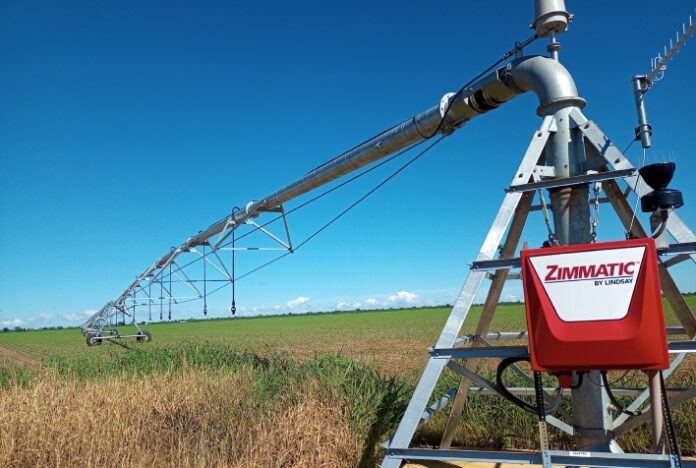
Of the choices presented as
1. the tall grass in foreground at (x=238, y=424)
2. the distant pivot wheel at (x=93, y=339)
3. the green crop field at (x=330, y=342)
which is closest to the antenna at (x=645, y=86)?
the tall grass in foreground at (x=238, y=424)

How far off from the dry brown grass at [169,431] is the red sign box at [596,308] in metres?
2.34

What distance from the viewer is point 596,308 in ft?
9.73

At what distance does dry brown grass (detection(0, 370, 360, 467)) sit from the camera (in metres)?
4.36

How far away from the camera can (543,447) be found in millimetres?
3170

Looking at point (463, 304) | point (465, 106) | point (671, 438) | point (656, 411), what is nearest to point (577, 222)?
point (463, 304)

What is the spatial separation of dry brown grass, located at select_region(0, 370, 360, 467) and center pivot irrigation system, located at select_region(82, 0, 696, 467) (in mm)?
1161

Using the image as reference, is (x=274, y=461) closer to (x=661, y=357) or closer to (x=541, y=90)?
(x=661, y=357)

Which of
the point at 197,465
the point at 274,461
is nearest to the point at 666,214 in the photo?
the point at 274,461

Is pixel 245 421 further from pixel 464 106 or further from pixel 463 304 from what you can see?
pixel 464 106

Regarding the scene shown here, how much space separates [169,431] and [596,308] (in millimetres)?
4070

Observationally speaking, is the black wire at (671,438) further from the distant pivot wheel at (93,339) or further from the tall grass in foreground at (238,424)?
the distant pivot wheel at (93,339)

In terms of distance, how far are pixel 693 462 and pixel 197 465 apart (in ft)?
11.3

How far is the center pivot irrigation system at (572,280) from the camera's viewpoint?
2930 mm

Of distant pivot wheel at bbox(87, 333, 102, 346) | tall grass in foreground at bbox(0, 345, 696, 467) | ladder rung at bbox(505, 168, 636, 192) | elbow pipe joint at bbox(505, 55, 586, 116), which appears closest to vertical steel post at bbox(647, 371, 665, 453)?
ladder rung at bbox(505, 168, 636, 192)
